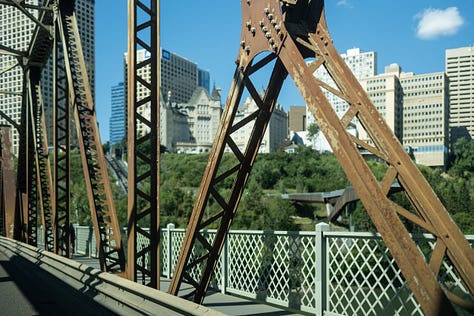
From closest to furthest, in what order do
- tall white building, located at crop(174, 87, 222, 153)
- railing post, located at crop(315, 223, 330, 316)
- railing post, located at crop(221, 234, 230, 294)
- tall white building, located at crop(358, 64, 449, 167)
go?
1. railing post, located at crop(315, 223, 330, 316)
2. railing post, located at crop(221, 234, 230, 294)
3. tall white building, located at crop(358, 64, 449, 167)
4. tall white building, located at crop(174, 87, 222, 153)

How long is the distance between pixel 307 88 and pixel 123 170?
117850 mm

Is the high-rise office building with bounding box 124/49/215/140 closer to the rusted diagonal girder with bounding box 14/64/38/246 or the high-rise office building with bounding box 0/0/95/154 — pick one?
the high-rise office building with bounding box 0/0/95/154

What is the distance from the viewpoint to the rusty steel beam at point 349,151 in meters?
3.32

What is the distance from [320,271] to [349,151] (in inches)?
124

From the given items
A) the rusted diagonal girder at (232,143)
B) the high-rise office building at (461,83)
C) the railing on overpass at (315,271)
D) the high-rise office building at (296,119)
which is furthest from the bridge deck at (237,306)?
the high-rise office building at (461,83)

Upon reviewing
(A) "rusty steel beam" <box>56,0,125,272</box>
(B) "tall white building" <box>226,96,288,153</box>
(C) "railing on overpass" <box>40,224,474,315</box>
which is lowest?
(C) "railing on overpass" <box>40,224,474,315</box>

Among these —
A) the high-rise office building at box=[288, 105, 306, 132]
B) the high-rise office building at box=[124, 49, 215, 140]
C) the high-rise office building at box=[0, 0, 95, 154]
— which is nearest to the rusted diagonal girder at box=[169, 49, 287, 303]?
the high-rise office building at box=[0, 0, 95, 154]

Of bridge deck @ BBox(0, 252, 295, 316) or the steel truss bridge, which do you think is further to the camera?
bridge deck @ BBox(0, 252, 295, 316)

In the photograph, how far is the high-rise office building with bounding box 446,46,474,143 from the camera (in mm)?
157500

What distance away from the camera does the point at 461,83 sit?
519 ft

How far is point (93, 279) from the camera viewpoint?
7.54 m

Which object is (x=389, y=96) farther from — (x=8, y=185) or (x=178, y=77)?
(x=8, y=185)

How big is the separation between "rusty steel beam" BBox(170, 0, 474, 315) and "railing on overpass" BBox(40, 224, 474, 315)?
1.42 metres

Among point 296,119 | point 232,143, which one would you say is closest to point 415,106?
point 296,119
